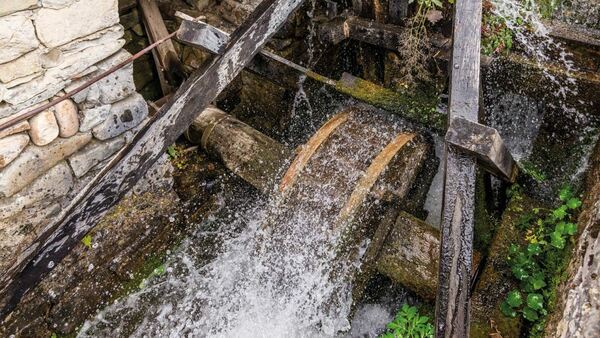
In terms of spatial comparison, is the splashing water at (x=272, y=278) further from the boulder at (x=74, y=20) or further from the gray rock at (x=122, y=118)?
the boulder at (x=74, y=20)

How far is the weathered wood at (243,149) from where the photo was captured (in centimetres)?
323

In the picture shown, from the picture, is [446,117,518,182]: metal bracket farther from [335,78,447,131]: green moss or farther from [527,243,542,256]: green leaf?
[335,78,447,131]: green moss

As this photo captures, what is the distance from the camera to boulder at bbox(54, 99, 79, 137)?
2.33 m

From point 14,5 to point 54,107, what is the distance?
535 mm

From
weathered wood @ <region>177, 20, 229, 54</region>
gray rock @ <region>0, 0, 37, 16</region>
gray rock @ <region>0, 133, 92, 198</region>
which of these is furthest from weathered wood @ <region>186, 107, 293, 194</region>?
gray rock @ <region>0, 0, 37, 16</region>

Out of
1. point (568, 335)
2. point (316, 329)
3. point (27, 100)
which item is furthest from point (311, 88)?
point (568, 335)

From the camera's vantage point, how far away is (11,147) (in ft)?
7.22

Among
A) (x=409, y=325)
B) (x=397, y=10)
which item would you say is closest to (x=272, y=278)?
(x=409, y=325)

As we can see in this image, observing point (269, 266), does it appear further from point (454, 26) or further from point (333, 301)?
point (454, 26)

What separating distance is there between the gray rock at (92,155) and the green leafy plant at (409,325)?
6.46 ft

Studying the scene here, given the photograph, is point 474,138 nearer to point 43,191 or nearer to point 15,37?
point 15,37

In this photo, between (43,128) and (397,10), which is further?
(397,10)

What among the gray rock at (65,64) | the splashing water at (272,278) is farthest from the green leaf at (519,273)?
the gray rock at (65,64)

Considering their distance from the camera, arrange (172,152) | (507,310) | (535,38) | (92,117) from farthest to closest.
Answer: (172,152) → (535,38) → (92,117) → (507,310)
